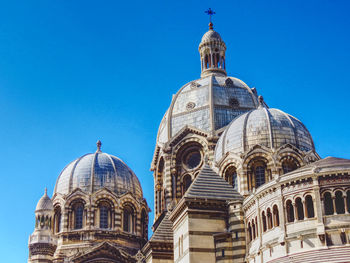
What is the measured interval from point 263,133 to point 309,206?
13.8 meters

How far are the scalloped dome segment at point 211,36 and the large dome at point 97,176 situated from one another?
49.7 feet

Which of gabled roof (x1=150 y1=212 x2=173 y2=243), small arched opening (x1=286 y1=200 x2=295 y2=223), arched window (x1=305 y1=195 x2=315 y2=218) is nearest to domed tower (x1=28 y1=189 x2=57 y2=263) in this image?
gabled roof (x1=150 y1=212 x2=173 y2=243)

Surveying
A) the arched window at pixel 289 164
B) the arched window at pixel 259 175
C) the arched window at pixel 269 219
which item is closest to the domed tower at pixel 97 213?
the arched window at pixel 259 175

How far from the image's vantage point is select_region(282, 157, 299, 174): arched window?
160ft

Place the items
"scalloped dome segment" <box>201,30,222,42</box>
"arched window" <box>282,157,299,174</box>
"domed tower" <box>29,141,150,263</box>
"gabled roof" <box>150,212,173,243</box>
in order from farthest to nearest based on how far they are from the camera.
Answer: "scalloped dome segment" <box>201,30,222,42</box>
"domed tower" <box>29,141,150,263</box>
"arched window" <box>282,157,299,174</box>
"gabled roof" <box>150,212,173,243</box>

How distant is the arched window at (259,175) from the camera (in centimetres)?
4797

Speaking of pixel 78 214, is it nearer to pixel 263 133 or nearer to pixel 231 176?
pixel 231 176

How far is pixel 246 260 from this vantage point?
39594mm

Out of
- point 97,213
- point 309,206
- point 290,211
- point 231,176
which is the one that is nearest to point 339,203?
point 309,206

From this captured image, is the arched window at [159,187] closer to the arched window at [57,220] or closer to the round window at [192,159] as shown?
the round window at [192,159]

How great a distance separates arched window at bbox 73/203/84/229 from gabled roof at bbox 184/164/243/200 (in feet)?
67.4

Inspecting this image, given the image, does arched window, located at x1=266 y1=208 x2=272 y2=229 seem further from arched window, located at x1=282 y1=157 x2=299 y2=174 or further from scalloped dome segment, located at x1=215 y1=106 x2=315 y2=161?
scalloped dome segment, located at x1=215 y1=106 x2=315 y2=161

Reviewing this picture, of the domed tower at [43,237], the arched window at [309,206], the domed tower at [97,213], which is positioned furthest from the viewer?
the domed tower at [43,237]

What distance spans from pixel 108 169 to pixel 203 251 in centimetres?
2549
